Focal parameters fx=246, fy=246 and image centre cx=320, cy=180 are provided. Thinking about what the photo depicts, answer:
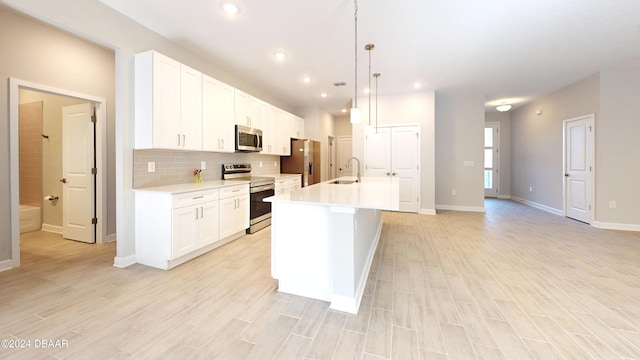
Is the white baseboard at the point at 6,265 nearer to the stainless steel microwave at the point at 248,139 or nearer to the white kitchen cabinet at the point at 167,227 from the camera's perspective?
the white kitchen cabinet at the point at 167,227

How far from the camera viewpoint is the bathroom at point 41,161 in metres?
3.97

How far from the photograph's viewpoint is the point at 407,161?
5707mm

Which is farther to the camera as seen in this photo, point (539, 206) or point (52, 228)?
point (539, 206)

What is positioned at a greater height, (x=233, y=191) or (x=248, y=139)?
(x=248, y=139)

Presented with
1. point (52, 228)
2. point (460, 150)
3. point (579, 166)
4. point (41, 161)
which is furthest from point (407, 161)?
point (41, 161)

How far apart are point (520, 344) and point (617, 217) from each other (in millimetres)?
4945

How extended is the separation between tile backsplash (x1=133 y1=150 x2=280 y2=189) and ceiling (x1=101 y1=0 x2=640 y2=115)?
1.51 meters

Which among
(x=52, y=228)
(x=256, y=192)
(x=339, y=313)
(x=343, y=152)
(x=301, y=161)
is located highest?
(x=343, y=152)

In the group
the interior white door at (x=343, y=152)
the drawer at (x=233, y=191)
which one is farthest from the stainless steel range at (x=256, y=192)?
the interior white door at (x=343, y=152)

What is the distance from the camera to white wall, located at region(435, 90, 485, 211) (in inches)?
228

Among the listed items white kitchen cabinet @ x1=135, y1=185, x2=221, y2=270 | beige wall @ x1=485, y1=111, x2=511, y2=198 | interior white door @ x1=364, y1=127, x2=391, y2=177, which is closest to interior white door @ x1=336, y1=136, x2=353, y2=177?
interior white door @ x1=364, y1=127, x2=391, y2=177

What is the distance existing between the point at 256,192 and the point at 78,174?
2.58 m

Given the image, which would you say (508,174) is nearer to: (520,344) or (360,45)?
(360,45)

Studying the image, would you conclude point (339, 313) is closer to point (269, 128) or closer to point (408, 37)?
point (408, 37)
